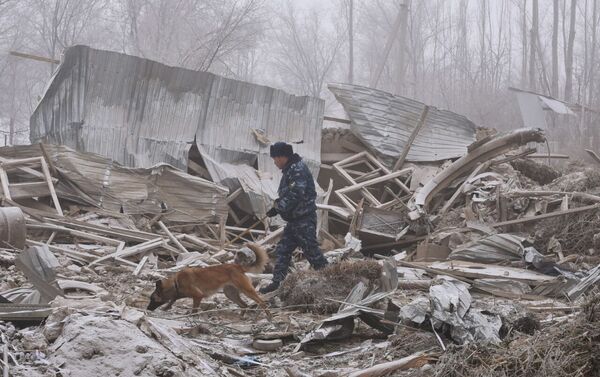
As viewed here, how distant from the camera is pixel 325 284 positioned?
28.6ft

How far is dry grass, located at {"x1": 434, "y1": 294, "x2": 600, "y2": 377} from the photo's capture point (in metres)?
4.36

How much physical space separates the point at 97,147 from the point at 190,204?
7.53ft

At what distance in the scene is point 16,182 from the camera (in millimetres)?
13320

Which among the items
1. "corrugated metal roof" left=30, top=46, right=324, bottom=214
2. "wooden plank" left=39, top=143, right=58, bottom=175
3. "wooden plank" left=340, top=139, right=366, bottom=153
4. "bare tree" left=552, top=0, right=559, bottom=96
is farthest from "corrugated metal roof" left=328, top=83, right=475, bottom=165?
"bare tree" left=552, top=0, right=559, bottom=96

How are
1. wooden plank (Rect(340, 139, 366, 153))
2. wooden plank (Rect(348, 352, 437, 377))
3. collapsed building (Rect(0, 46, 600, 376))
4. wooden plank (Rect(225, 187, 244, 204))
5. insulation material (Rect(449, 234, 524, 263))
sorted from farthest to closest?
wooden plank (Rect(340, 139, 366, 153)), wooden plank (Rect(225, 187, 244, 204)), insulation material (Rect(449, 234, 524, 263)), wooden plank (Rect(348, 352, 437, 377)), collapsed building (Rect(0, 46, 600, 376))

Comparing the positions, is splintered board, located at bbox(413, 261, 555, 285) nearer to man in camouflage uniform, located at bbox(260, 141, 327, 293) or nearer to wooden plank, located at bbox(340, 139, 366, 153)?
man in camouflage uniform, located at bbox(260, 141, 327, 293)

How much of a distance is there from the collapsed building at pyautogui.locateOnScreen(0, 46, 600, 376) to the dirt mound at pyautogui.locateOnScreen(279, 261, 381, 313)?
0.02 m

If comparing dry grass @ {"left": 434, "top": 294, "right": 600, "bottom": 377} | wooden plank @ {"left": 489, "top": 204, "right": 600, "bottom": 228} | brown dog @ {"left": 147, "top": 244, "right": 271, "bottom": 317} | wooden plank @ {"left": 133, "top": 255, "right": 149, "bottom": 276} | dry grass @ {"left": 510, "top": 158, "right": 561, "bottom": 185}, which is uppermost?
dry grass @ {"left": 510, "top": 158, "right": 561, "bottom": 185}

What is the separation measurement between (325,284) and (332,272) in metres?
0.29

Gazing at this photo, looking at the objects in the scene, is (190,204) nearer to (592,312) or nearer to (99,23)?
(592,312)

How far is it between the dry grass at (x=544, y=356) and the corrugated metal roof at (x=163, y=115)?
1157 centimetres

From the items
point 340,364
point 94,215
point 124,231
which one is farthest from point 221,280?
point 94,215

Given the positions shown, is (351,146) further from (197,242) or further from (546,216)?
(546,216)

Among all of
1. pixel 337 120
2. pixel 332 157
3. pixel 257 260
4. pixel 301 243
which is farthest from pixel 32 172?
pixel 337 120
